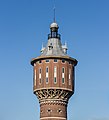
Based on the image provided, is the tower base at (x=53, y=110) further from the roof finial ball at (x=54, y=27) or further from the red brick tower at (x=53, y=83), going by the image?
the roof finial ball at (x=54, y=27)

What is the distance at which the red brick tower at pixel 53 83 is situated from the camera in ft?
229

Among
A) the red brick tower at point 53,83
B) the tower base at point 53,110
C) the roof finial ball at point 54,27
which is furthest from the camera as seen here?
the roof finial ball at point 54,27

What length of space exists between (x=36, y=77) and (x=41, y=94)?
8.83 ft

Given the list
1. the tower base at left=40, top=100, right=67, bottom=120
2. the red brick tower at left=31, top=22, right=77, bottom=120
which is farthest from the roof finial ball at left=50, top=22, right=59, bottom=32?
the tower base at left=40, top=100, right=67, bottom=120

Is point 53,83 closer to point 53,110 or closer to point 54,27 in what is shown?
point 53,110

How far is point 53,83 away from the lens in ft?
230

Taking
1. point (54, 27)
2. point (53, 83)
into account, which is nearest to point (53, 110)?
point (53, 83)

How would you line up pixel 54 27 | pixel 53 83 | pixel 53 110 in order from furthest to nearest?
pixel 54 27 → pixel 53 83 → pixel 53 110

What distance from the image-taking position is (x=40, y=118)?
70.5 meters

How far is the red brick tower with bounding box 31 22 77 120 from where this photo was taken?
69.8m

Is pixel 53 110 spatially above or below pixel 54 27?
below

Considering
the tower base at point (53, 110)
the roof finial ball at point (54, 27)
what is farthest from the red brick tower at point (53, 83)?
the roof finial ball at point (54, 27)

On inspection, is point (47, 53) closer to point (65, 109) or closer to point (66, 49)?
point (66, 49)

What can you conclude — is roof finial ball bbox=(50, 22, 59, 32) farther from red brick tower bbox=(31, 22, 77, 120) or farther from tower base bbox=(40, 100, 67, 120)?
tower base bbox=(40, 100, 67, 120)
